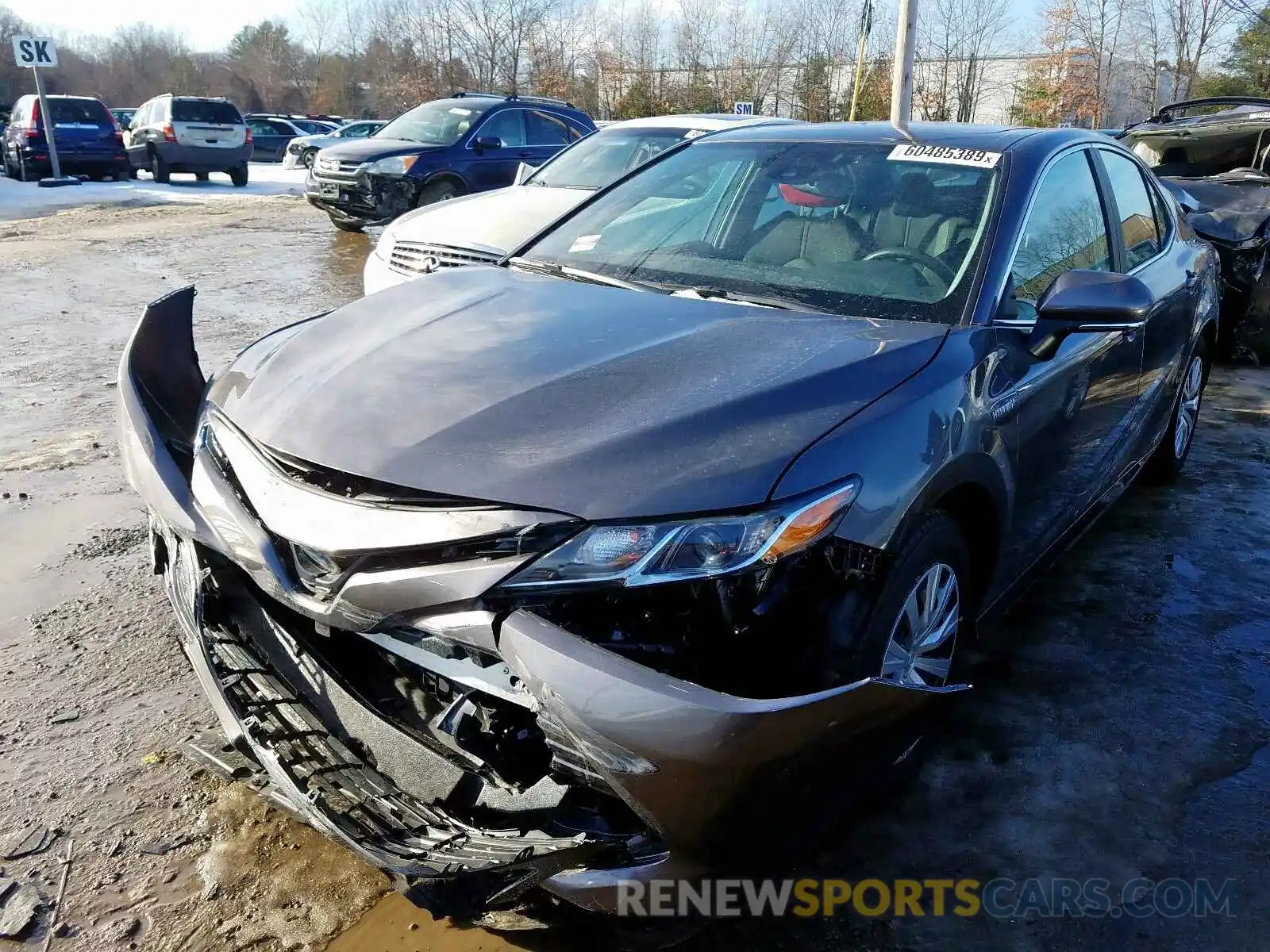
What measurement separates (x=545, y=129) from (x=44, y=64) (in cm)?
1176

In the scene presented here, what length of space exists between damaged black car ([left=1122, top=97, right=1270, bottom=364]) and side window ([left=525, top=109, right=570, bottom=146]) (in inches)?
252

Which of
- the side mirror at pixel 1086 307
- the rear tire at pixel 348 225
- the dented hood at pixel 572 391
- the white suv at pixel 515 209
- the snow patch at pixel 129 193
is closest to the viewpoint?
the dented hood at pixel 572 391

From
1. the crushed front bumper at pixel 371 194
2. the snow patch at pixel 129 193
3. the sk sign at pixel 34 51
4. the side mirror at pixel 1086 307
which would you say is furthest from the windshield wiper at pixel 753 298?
the sk sign at pixel 34 51

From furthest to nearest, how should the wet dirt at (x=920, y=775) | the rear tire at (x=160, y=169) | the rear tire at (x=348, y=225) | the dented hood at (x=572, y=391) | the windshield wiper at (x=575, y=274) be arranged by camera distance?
the rear tire at (x=160, y=169) < the rear tire at (x=348, y=225) < the windshield wiper at (x=575, y=274) < the wet dirt at (x=920, y=775) < the dented hood at (x=572, y=391)

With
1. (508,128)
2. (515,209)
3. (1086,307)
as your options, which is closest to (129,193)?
(508,128)

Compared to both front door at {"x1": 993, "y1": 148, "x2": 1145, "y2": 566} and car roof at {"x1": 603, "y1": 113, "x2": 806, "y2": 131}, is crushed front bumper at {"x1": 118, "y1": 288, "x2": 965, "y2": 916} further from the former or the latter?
car roof at {"x1": 603, "y1": 113, "x2": 806, "y2": 131}

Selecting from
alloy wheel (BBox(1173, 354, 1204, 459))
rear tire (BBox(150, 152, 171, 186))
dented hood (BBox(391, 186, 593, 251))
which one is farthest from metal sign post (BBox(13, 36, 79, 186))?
alloy wheel (BBox(1173, 354, 1204, 459))

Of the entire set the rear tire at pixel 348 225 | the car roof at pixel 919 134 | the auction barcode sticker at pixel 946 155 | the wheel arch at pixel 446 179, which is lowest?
the rear tire at pixel 348 225

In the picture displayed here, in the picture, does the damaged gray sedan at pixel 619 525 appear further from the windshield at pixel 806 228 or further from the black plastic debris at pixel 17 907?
the black plastic debris at pixel 17 907

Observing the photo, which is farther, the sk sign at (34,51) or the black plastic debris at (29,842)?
the sk sign at (34,51)

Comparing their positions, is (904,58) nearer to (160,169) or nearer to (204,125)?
(204,125)

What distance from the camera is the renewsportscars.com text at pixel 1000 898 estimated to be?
2.35 metres

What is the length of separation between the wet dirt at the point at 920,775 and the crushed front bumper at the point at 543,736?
0.22 meters

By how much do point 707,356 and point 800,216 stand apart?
3.25 ft
